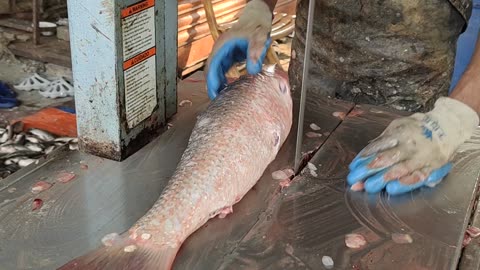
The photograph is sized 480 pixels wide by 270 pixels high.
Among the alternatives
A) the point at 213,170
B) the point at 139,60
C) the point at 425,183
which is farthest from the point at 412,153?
the point at 139,60

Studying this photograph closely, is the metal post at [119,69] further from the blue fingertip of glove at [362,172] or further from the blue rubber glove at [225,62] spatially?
the blue fingertip of glove at [362,172]

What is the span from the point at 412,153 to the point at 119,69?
3.25 feet

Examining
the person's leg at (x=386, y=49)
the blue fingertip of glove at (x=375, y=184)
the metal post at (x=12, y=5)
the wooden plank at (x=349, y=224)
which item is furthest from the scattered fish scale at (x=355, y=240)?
the metal post at (x=12, y=5)

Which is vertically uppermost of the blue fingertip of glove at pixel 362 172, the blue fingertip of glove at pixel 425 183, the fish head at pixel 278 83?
the fish head at pixel 278 83

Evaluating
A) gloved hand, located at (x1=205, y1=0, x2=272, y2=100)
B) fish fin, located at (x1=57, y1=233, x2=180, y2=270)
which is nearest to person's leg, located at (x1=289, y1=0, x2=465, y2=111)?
gloved hand, located at (x1=205, y1=0, x2=272, y2=100)

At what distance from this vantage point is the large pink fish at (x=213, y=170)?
1.38 metres

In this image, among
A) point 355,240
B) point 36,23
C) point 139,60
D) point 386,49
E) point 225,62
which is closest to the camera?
point 355,240

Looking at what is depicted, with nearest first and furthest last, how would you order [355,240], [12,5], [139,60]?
[355,240] < [139,60] < [12,5]

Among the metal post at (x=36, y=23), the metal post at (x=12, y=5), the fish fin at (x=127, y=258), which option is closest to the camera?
the fish fin at (x=127, y=258)

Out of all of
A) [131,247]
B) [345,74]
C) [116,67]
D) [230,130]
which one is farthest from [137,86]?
[345,74]

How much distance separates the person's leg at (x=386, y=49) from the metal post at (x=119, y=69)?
987mm

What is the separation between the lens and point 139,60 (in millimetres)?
1950

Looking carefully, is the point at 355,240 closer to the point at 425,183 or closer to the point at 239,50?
the point at 425,183

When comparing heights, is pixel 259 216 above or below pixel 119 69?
below
